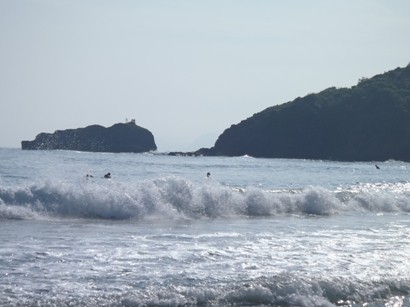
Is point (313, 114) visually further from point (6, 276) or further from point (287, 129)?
point (6, 276)

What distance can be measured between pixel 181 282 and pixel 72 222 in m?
8.54

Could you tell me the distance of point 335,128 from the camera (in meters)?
127

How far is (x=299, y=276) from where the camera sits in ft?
37.2

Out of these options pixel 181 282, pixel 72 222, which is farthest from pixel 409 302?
pixel 72 222

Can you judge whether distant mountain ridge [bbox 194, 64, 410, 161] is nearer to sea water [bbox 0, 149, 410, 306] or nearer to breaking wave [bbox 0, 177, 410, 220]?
breaking wave [bbox 0, 177, 410, 220]

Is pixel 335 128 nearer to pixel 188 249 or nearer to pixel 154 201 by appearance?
pixel 154 201

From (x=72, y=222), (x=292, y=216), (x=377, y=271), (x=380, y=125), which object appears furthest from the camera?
(x=380, y=125)

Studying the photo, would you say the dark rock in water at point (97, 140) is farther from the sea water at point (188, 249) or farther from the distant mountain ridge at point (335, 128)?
the sea water at point (188, 249)

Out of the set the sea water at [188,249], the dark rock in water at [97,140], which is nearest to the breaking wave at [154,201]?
the sea water at [188,249]

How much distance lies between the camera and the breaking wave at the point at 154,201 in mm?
20672

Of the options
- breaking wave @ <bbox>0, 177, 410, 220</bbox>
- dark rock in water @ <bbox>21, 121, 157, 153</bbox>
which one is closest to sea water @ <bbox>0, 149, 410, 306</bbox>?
breaking wave @ <bbox>0, 177, 410, 220</bbox>

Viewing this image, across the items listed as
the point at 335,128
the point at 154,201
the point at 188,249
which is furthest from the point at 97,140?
the point at 188,249

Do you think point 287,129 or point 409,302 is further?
point 287,129

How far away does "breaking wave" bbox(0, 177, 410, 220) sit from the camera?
20672 millimetres
